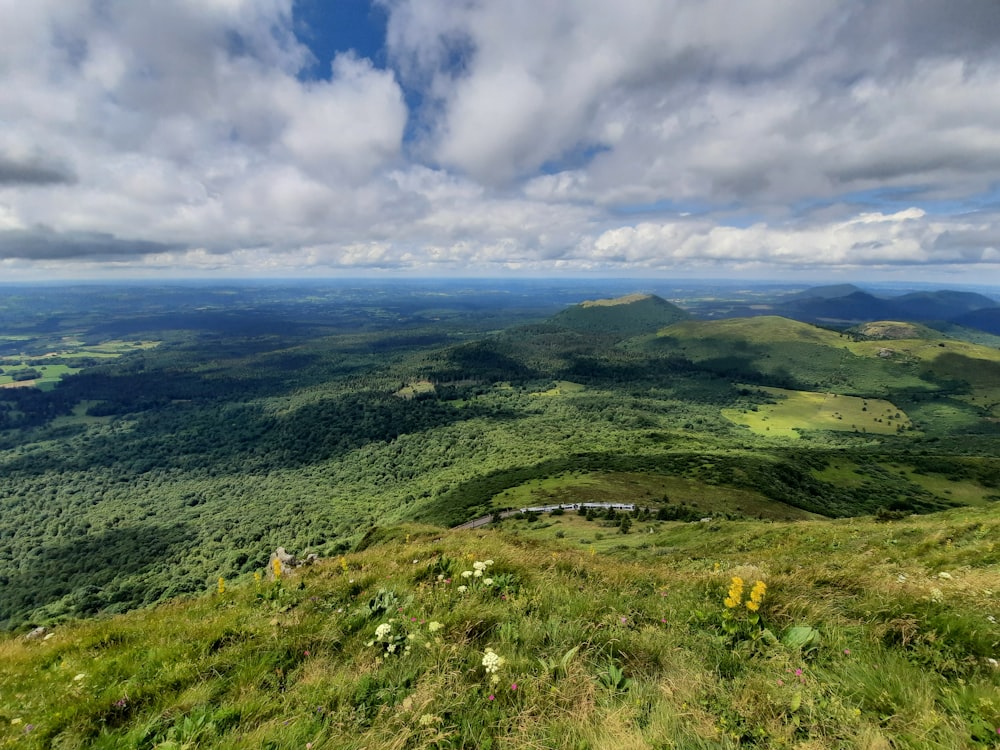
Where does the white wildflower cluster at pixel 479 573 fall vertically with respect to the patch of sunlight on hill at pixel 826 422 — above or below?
above

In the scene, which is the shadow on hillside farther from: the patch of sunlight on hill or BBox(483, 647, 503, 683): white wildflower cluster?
the patch of sunlight on hill

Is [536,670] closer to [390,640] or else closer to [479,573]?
[390,640]

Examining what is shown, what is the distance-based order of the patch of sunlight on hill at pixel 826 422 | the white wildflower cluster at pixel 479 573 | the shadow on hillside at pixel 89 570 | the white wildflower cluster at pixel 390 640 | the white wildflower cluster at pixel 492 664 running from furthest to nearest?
1. the patch of sunlight on hill at pixel 826 422
2. the shadow on hillside at pixel 89 570
3. the white wildflower cluster at pixel 479 573
4. the white wildflower cluster at pixel 390 640
5. the white wildflower cluster at pixel 492 664

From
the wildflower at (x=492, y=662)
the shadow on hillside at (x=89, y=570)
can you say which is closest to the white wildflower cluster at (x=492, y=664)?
the wildflower at (x=492, y=662)

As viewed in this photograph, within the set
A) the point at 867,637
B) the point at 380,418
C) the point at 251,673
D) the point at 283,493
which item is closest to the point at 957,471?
the point at 867,637

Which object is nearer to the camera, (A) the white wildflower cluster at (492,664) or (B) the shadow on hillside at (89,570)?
(A) the white wildflower cluster at (492,664)

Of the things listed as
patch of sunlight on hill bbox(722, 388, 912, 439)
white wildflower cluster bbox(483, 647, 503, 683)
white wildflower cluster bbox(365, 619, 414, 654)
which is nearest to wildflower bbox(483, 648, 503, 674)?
white wildflower cluster bbox(483, 647, 503, 683)

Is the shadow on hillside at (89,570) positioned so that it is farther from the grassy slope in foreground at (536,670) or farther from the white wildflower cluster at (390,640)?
the white wildflower cluster at (390,640)
